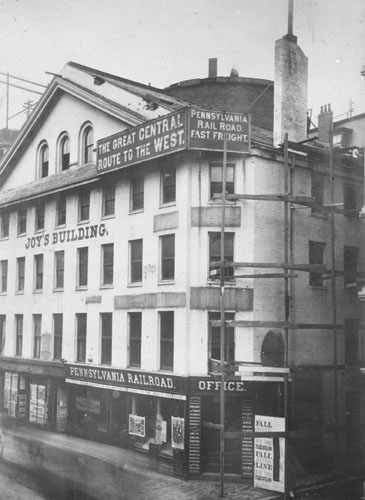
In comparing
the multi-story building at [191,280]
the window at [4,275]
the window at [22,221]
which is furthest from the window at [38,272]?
the window at [4,275]

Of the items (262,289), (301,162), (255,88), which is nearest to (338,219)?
(301,162)

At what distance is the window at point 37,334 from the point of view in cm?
3046

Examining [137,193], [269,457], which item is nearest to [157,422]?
[269,457]

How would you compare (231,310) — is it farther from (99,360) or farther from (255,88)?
(255,88)

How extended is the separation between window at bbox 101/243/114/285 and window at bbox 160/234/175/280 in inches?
138

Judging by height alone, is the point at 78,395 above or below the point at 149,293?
below

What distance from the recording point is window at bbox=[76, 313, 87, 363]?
27578 mm

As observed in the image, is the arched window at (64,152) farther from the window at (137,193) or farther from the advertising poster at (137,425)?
the advertising poster at (137,425)

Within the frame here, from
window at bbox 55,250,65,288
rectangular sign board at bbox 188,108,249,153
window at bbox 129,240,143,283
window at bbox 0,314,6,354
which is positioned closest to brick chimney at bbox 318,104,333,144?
rectangular sign board at bbox 188,108,249,153

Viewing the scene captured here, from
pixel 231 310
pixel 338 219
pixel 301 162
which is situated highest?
pixel 301 162

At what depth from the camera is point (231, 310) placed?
2200 cm

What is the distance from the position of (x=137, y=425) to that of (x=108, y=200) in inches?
388

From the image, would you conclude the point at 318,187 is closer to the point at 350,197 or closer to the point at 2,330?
the point at 350,197

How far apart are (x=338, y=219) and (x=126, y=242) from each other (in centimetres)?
906
